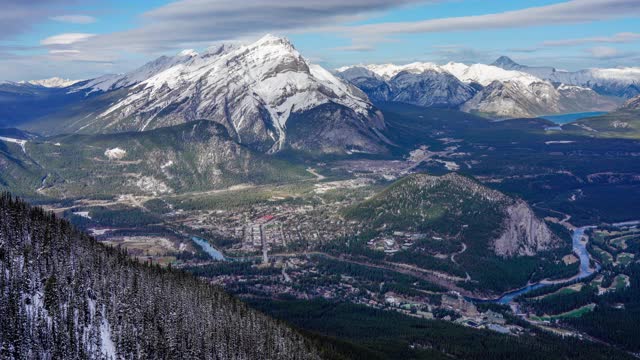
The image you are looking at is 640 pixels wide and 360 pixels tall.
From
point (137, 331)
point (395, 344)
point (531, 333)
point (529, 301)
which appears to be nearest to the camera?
point (137, 331)

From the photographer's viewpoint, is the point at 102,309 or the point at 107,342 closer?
the point at 107,342

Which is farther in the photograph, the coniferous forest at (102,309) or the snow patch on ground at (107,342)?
the snow patch on ground at (107,342)

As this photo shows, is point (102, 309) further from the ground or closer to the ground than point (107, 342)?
further from the ground


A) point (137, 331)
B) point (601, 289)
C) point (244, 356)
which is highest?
point (137, 331)

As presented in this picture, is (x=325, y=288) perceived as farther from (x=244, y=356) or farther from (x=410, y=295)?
(x=244, y=356)

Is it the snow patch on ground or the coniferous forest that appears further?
the snow patch on ground

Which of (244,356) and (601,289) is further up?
(244,356)

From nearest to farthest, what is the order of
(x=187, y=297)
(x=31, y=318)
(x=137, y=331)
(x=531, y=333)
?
(x=31, y=318), (x=137, y=331), (x=187, y=297), (x=531, y=333)

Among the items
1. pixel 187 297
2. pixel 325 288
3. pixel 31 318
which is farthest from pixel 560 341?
pixel 31 318
